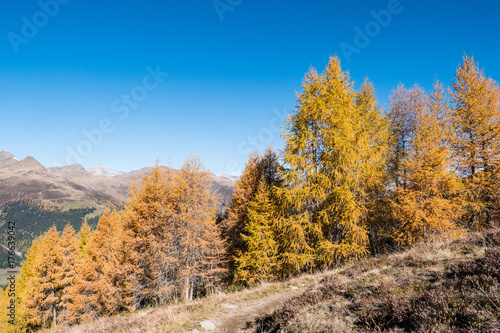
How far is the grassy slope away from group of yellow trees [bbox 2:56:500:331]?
5.29 metres

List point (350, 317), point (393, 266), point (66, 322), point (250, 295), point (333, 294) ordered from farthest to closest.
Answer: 1. point (66, 322)
2. point (250, 295)
3. point (393, 266)
4. point (333, 294)
5. point (350, 317)

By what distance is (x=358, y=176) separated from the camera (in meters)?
13.6

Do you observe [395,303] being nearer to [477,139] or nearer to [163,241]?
[477,139]

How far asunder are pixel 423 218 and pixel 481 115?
304 inches

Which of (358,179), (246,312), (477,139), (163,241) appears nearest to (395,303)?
(246,312)

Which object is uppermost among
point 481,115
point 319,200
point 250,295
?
point 481,115

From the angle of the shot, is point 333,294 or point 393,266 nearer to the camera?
point 333,294

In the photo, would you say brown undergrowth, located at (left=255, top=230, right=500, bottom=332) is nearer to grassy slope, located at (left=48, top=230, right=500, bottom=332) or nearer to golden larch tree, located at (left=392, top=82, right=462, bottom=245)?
grassy slope, located at (left=48, top=230, right=500, bottom=332)

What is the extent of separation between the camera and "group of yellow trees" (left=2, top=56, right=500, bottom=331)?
13797mm

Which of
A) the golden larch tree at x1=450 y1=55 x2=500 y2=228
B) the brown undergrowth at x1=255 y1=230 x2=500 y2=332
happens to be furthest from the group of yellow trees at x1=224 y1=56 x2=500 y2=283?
the brown undergrowth at x1=255 y1=230 x2=500 y2=332

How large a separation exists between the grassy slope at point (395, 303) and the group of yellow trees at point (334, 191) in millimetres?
5289

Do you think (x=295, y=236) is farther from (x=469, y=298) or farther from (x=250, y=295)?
(x=469, y=298)

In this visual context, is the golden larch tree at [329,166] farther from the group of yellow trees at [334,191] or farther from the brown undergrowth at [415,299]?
the brown undergrowth at [415,299]

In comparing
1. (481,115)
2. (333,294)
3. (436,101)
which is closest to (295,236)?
(333,294)
